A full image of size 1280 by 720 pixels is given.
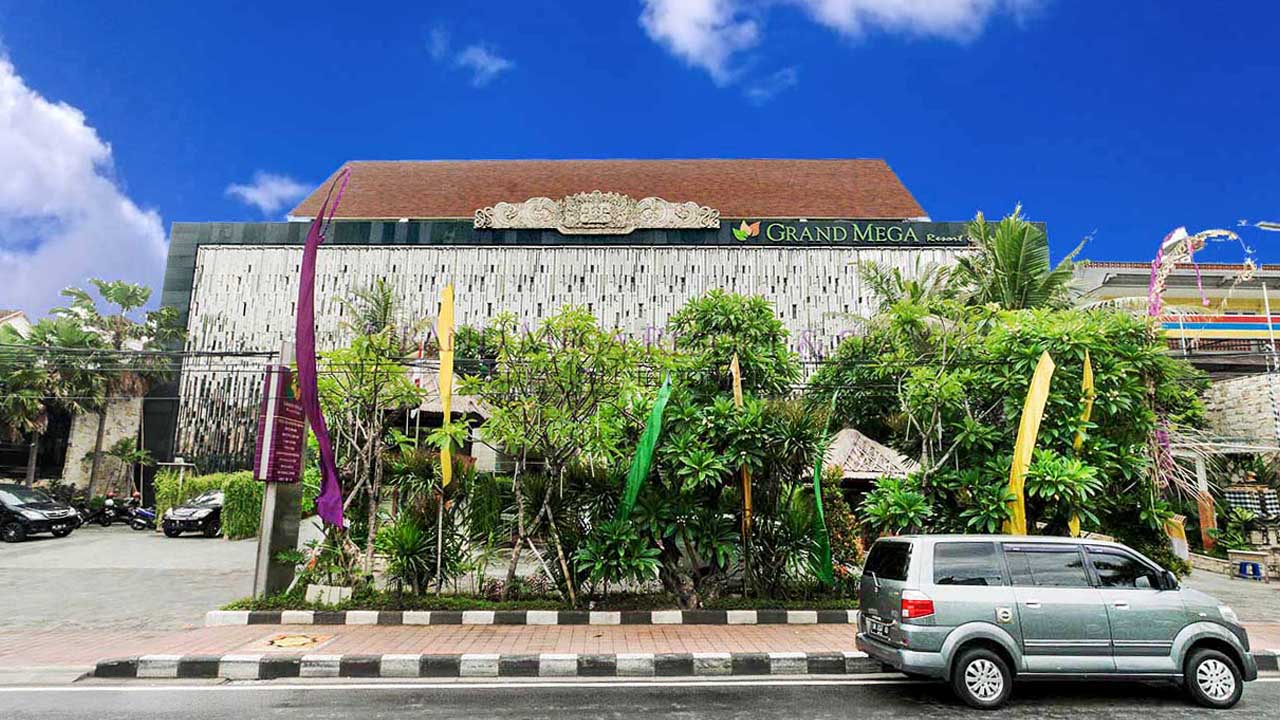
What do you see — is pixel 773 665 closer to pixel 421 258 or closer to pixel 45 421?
pixel 421 258

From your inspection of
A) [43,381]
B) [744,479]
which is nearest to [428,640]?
[744,479]

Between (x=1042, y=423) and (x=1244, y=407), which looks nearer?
(x=1042, y=423)

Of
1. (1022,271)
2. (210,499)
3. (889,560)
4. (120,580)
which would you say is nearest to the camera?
(889,560)

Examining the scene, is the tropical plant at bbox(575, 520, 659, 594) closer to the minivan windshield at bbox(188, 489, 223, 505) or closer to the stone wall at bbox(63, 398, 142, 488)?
the minivan windshield at bbox(188, 489, 223, 505)

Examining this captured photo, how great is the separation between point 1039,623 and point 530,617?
5.71 metres

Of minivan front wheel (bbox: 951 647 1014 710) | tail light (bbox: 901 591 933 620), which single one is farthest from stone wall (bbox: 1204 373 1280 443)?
tail light (bbox: 901 591 933 620)

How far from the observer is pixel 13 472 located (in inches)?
1241

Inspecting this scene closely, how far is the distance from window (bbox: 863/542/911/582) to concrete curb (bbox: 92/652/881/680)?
1263 millimetres

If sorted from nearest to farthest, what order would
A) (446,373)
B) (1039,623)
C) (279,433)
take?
(1039,623)
(446,373)
(279,433)

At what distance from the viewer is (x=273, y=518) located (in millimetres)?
9438

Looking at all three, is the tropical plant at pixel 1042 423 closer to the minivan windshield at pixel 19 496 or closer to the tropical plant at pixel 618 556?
the tropical plant at pixel 618 556

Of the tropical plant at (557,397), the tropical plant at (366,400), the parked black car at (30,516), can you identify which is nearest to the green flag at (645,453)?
the tropical plant at (557,397)

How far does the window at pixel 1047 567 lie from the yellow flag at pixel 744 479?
3618 millimetres

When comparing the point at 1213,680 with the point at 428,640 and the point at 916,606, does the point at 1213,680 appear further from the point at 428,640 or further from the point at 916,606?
the point at 428,640
